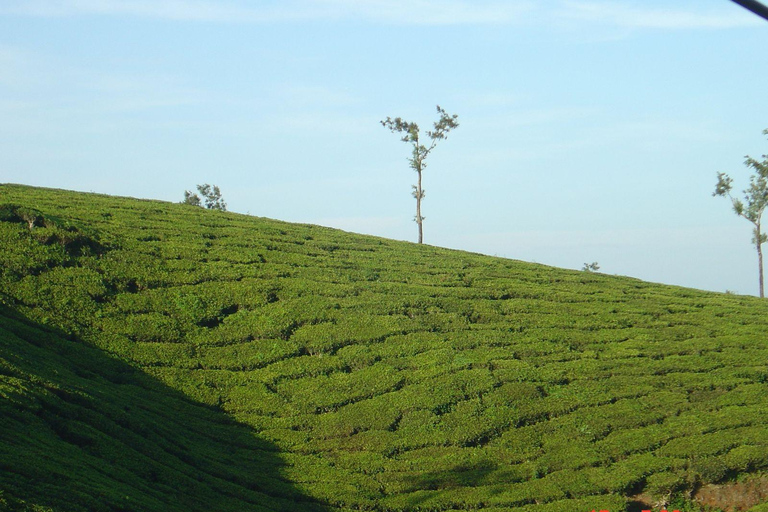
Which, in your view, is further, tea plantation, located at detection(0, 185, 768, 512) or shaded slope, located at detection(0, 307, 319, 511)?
tea plantation, located at detection(0, 185, 768, 512)

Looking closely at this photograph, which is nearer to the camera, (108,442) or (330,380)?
(108,442)

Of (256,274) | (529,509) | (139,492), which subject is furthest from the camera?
(256,274)

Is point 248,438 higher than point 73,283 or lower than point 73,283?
lower

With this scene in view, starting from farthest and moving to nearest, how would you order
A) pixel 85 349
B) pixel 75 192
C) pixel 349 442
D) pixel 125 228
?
1. pixel 75 192
2. pixel 125 228
3. pixel 85 349
4. pixel 349 442

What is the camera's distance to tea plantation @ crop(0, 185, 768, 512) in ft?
47.0

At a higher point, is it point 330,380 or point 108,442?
point 330,380

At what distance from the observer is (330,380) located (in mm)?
21203

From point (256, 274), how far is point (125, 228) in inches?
268

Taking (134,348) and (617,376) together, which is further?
(617,376)

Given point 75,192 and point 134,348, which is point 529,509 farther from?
point 75,192

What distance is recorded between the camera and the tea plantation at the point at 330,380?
14.3 metres

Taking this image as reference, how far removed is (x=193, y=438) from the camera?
17.1m

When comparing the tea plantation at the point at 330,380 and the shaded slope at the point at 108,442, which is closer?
the shaded slope at the point at 108,442

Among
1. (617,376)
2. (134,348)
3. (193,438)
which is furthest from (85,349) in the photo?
(617,376)
